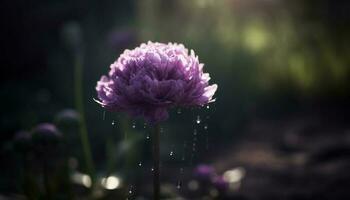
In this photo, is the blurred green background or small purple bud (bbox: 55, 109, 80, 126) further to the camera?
the blurred green background

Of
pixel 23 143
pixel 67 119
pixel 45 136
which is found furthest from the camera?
pixel 67 119

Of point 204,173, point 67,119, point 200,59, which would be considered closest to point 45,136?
point 67,119

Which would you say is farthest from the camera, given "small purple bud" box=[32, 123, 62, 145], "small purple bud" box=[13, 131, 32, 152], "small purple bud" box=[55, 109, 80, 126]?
"small purple bud" box=[55, 109, 80, 126]

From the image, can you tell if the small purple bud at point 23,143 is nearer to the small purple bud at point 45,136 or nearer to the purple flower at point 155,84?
the small purple bud at point 45,136

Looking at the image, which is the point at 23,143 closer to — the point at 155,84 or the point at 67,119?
the point at 67,119

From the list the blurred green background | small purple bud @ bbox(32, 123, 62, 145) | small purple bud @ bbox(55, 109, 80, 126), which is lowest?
small purple bud @ bbox(32, 123, 62, 145)

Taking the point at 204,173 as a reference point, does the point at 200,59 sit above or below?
above

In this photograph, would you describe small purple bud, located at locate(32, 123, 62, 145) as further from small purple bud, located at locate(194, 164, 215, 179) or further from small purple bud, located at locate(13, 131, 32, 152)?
small purple bud, located at locate(194, 164, 215, 179)

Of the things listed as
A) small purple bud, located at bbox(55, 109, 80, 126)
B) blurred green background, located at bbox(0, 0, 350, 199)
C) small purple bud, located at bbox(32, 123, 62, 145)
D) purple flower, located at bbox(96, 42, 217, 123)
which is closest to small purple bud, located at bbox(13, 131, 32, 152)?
small purple bud, located at bbox(32, 123, 62, 145)

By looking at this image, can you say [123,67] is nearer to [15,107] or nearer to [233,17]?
[15,107]
